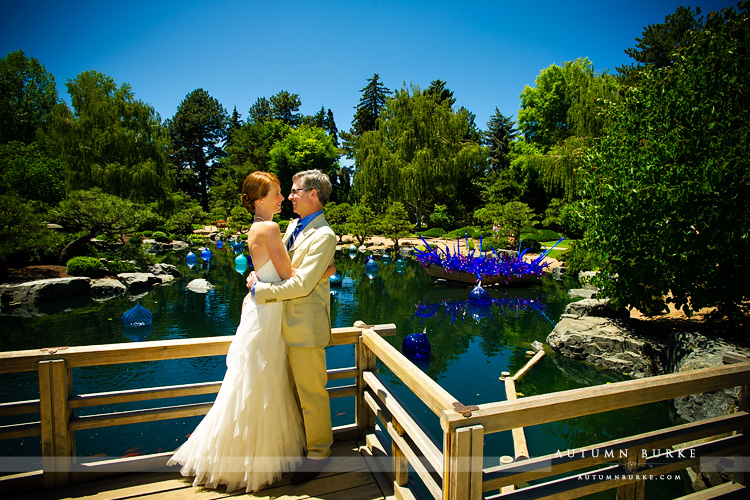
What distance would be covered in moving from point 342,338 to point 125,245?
15249 mm

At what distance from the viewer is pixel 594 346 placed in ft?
23.0

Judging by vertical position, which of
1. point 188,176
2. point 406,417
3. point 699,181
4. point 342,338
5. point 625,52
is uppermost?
point 625,52

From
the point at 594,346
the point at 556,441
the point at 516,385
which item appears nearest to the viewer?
the point at 556,441

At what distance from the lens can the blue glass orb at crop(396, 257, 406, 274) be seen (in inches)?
658

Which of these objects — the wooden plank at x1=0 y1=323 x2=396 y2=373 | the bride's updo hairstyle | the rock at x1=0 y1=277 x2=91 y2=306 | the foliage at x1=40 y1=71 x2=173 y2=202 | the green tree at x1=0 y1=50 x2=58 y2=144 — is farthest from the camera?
the green tree at x1=0 y1=50 x2=58 y2=144

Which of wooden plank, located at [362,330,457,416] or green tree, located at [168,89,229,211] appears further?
green tree, located at [168,89,229,211]

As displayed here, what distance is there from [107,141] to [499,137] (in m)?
31.6

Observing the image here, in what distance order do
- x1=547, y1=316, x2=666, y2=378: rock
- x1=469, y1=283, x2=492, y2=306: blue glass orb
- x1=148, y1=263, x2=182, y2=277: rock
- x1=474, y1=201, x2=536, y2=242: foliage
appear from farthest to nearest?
x1=474, y1=201, x2=536, y2=242: foliage < x1=148, y1=263, x2=182, y2=277: rock < x1=469, y1=283, x2=492, y2=306: blue glass orb < x1=547, y1=316, x2=666, y2=378: rock

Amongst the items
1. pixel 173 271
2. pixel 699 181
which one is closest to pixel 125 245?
pixel 173 271

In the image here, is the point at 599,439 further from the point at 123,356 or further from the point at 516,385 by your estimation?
the point at 123,356

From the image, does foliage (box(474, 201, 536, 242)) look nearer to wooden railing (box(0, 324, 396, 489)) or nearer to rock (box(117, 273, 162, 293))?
rock (box(117, 273, 162, 293))

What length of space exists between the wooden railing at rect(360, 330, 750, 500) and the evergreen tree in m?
35.3

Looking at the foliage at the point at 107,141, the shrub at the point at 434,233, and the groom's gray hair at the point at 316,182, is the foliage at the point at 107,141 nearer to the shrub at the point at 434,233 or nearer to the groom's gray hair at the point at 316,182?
the shrub at the point at 434,233

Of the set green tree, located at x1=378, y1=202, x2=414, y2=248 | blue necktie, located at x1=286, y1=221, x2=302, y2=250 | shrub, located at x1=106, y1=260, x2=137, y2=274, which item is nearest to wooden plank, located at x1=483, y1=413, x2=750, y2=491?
blue necktie, located at x1=286, y1=221, x2=302, y2=250
